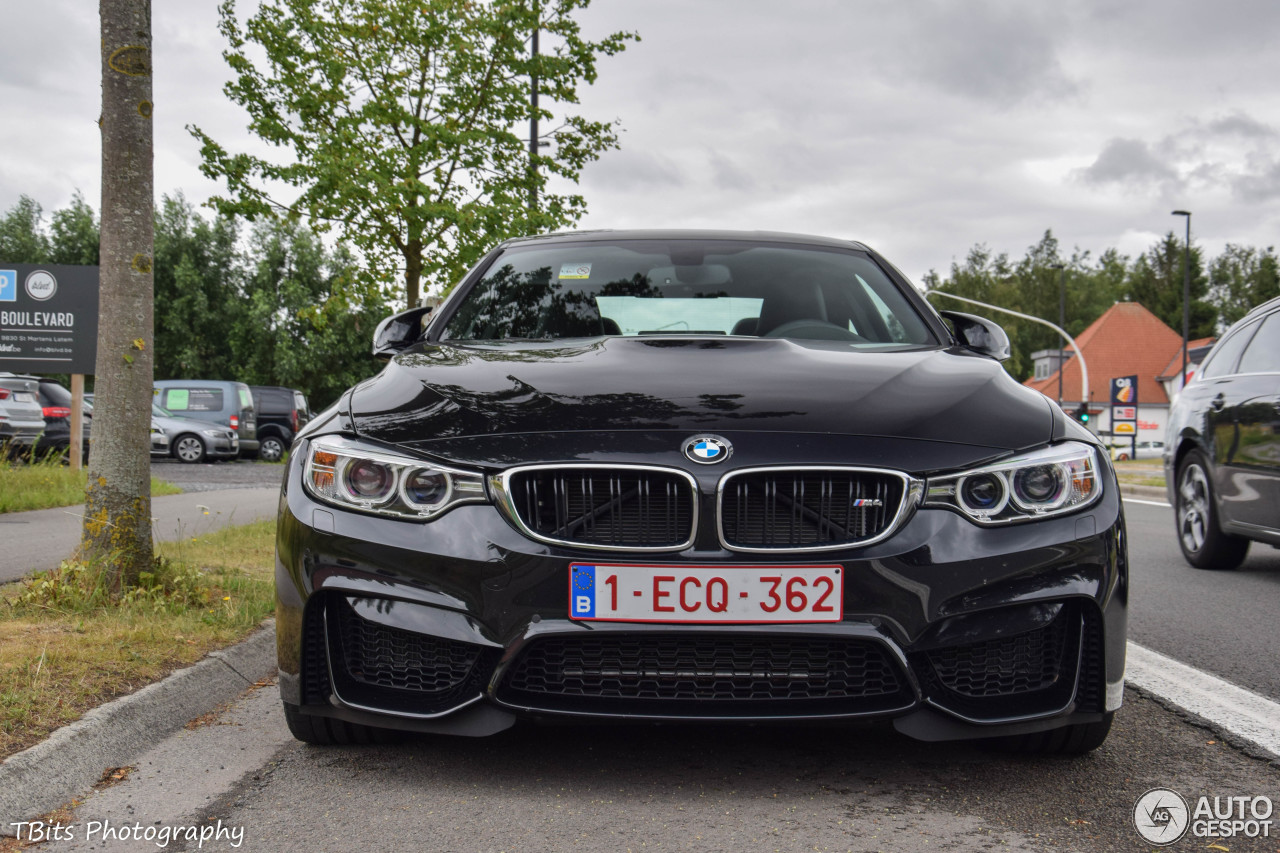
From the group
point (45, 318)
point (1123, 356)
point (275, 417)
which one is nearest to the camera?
point (45, 318)

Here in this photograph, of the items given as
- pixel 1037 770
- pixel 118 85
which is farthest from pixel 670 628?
pixel 118 85

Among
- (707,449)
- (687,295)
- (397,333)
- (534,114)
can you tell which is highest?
(534,114)

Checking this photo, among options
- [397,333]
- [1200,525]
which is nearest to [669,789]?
[397,333]

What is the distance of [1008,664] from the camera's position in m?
2.95

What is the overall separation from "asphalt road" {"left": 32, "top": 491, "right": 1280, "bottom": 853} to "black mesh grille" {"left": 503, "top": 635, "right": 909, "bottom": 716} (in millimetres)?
239

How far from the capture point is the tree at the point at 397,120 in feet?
51.1

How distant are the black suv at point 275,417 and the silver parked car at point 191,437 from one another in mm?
3395

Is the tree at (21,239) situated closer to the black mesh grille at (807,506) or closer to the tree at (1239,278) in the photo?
the black mesh grille at (807,506)

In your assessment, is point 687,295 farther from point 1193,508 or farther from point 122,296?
→ point 1193,508

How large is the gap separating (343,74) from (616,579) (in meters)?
14.7

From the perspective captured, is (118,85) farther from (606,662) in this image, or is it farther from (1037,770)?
(1037,770)

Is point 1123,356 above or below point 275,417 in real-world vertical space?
above

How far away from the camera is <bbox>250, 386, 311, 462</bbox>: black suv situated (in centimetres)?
2952

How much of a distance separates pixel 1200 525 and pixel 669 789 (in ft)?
19.9
